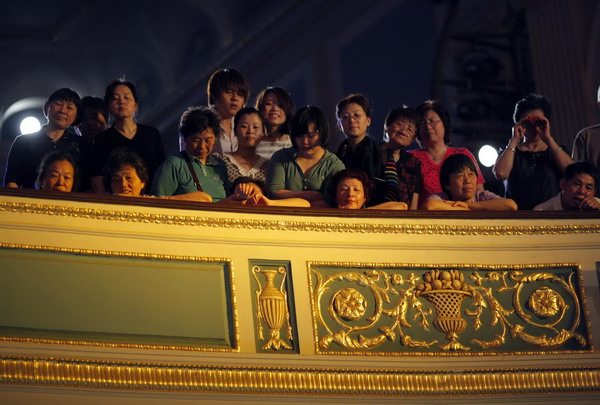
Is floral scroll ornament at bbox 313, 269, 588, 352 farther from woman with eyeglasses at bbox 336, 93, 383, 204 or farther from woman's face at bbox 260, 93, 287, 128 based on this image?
woman's face at bbox 260, 93, 287, 128

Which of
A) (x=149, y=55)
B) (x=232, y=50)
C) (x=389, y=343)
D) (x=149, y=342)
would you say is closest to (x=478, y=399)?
(x=389, y=343)

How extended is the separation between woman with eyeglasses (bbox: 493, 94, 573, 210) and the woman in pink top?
175mm

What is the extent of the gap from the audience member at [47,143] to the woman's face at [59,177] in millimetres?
268

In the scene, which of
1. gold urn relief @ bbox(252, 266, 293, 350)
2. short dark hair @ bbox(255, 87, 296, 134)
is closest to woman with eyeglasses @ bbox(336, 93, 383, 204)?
short dark hair @ bbox(255, 87, 296, 134)

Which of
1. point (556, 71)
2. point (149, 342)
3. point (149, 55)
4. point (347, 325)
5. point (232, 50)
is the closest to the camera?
point (149, 342)

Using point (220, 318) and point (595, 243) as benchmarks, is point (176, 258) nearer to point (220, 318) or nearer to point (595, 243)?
point (220, 318)

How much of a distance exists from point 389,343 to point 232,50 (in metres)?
8.60

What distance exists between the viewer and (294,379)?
486 centimetres

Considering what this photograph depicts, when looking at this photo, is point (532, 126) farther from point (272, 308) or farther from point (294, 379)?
point (294, 379)

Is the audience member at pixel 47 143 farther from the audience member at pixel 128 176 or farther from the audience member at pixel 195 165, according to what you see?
the audience member at pixel 195 165

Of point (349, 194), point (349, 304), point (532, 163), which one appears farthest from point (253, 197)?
point (532, 163)

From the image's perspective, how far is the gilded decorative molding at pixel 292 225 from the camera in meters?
4.85

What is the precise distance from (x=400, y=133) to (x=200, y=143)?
3.52ft

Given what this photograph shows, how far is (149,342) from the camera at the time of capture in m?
4.79
